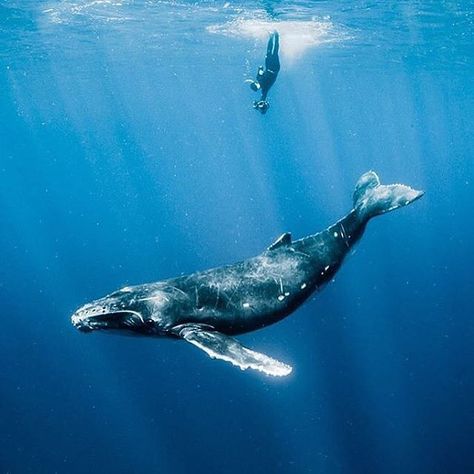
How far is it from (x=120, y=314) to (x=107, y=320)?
0.22 meters

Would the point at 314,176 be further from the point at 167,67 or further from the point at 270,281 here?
the point at 270,281

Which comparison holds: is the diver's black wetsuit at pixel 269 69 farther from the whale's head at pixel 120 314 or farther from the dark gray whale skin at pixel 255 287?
the whale's head at pixel 120 314

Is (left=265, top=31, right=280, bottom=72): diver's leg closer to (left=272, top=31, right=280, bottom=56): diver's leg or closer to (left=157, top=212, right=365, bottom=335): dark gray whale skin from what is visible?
(left=272, top=31, right=280, bottom=56): diver's leg

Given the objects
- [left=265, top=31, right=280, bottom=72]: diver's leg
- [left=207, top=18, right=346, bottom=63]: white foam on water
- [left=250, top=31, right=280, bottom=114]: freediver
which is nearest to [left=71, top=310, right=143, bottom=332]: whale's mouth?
[left=250, top=31, right=280, bottom=114]: freediver

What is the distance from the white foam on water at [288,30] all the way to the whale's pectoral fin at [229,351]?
897 inches

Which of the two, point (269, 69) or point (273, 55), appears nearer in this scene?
point (273, 55)

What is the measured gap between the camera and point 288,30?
2783cm

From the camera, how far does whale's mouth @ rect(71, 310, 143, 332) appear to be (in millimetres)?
6535

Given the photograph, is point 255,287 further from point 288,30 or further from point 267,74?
point 288,30

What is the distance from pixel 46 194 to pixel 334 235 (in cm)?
5799

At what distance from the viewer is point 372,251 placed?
25984mm

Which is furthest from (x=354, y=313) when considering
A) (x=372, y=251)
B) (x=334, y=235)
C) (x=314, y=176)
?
(x=314, y=176)

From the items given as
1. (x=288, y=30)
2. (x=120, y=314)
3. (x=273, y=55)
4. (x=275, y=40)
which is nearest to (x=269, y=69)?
(x=273, y=55)

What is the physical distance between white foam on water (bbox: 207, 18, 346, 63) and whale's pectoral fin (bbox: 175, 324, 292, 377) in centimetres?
2278
